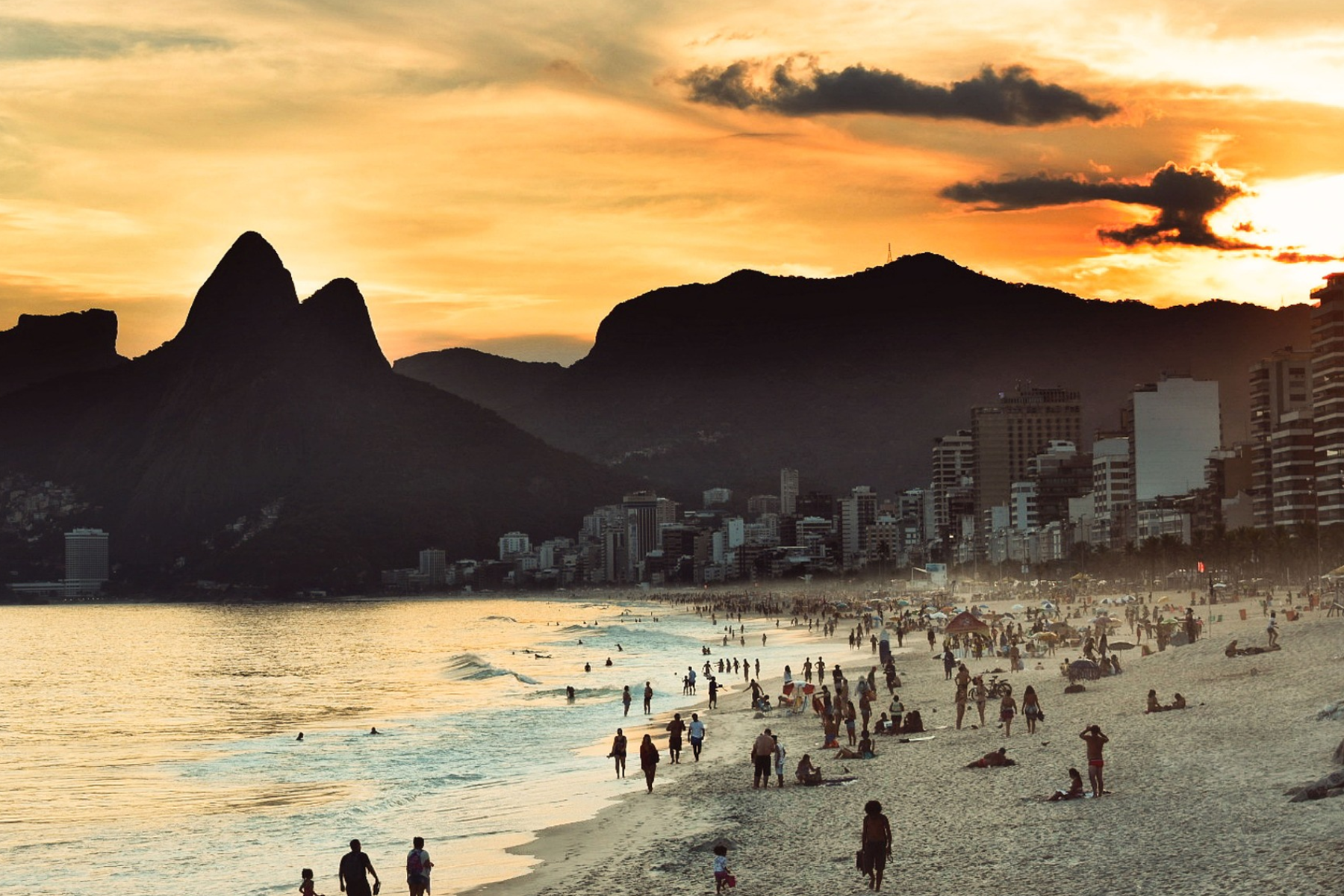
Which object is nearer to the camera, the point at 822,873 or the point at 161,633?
the point at 822,873

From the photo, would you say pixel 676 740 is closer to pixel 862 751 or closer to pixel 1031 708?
pixel 862 751

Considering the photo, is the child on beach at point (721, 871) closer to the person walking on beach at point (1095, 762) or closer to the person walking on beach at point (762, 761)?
the person walking on beach at point (1095, 762)

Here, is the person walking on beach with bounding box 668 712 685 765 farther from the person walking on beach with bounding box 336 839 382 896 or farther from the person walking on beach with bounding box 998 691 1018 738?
the person walking on beach with bounding box 336 839 382 896

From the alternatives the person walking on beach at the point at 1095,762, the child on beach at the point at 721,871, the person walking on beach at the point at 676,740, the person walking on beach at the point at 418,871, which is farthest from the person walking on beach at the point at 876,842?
the person walking on beach at the point at 676,740

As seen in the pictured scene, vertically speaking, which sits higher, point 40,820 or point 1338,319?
point 1338,319

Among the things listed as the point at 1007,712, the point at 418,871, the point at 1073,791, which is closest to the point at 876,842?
the point at 1073,791

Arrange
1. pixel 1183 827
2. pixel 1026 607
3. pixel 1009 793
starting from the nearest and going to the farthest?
pixel 1183 827, pixel 1009 793, pixel 1026 607

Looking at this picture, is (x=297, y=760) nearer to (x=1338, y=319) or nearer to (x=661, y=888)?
(x=661, y=888)

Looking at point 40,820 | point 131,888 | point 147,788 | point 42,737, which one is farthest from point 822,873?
point 42,737
